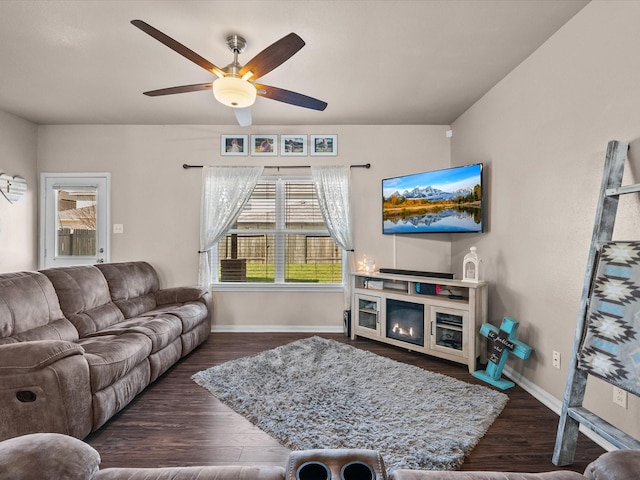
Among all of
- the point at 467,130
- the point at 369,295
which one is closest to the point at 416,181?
the point at 467,130

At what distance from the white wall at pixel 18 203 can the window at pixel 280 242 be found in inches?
89.1

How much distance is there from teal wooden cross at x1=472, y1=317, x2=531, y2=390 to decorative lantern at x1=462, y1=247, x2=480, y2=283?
1.52 ft

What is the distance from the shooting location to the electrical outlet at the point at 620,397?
163 cm

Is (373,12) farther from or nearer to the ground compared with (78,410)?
farther from the ground

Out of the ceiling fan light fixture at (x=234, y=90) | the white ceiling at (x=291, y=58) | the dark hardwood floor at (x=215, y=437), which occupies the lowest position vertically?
the dark hardwood floor at (x=215, y=437)

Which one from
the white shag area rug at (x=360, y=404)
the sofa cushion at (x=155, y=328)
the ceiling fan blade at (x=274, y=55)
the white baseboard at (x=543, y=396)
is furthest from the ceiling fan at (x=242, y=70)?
the white baseboard at (x=543, y=396)

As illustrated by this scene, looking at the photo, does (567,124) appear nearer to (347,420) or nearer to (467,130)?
(467,130)

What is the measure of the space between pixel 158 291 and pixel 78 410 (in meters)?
2.01

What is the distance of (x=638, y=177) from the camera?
5.30 feet

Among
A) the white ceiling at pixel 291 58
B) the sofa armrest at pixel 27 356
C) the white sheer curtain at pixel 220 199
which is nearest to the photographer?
the sofa armrest at pixel 27 356

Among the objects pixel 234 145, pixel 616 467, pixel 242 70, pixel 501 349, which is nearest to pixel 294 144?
pixel 234 145

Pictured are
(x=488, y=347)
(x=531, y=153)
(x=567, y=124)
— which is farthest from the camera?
(x=488, y=347)

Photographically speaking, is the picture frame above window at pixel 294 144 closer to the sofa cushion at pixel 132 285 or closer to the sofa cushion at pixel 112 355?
the sofa cushion at pixel 132 285

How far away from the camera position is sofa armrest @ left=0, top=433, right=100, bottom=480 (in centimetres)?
66
